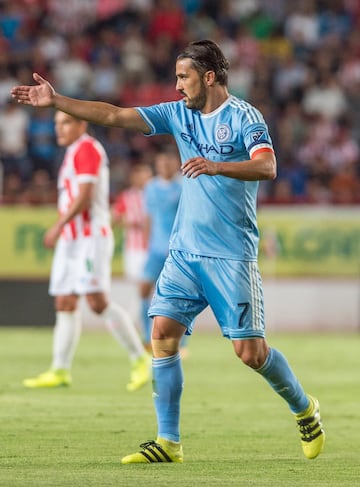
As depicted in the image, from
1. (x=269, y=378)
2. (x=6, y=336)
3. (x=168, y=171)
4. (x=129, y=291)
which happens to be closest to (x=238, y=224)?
(x=269, y=378)

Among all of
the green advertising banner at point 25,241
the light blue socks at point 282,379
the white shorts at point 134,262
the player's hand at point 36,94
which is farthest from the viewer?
the green advertising banner at point 25,241

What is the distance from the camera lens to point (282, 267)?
→ 18109mm

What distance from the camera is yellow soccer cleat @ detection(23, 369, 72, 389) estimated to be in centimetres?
1061

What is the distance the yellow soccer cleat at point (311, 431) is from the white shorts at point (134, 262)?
10.1 m

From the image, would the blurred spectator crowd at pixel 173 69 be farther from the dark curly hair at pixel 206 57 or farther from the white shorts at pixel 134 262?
Result: the dark curly hair at pixel 206 57

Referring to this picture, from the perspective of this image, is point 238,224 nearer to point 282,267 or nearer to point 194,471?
point 194,471

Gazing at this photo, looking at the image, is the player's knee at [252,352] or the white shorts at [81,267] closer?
the player's knee at [252,352]

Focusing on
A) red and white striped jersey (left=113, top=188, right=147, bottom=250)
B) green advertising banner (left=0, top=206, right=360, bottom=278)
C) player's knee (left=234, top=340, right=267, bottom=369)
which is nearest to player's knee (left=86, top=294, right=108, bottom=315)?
player's knee (left=234, top=340, right=267, bottom=369)

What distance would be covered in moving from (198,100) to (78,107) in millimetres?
647

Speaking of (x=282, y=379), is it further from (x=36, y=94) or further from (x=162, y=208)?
(x=162, y=208)

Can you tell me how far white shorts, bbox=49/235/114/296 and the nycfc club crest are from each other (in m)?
3.96

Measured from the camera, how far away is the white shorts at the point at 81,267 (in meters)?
10.7

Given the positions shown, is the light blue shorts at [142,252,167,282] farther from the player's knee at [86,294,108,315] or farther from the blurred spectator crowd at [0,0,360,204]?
the blurred spectator crowd at [0,0,360,204]

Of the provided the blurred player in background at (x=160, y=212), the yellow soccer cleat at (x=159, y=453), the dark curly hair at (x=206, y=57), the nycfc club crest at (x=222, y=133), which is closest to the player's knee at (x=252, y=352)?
the yellow soccer cleat at (x=159, y=453)
